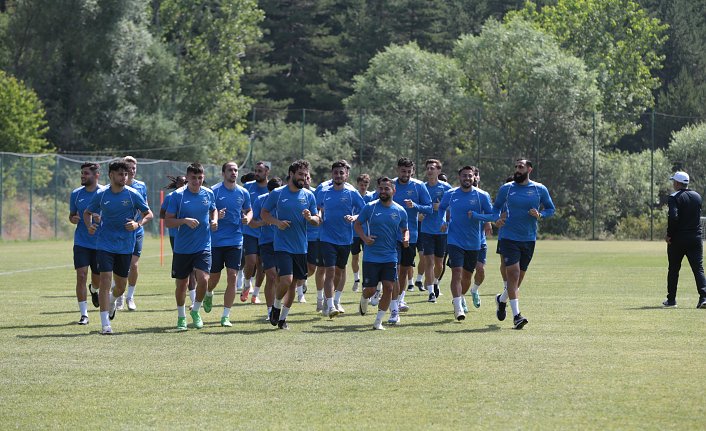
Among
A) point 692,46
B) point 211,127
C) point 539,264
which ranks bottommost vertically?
point 539,264

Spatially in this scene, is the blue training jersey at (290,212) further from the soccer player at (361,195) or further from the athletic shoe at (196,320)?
the soccer player at (361,195)

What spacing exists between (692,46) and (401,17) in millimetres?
22751

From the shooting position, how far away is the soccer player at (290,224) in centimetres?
1609

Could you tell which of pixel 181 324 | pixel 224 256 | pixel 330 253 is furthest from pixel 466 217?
pixel 181 324

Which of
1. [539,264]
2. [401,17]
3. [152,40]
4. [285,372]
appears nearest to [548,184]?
[152,40]

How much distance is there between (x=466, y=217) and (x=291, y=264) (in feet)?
9.46

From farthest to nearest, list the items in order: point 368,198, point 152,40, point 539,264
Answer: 1. point 152,40
2. point 539,264
3. point 368,198

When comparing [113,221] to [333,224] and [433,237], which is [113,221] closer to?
[333,224]

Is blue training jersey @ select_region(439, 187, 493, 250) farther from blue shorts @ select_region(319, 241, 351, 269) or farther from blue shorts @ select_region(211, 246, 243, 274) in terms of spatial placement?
blue shorts @ select_region(211, 246, 243, 274)

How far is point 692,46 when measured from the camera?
328 feet

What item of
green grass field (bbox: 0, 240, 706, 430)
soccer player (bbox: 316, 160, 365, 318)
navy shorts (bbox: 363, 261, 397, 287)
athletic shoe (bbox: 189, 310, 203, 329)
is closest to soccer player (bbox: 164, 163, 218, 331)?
athletic shoe (bbox: 189, 310, 203, 329)

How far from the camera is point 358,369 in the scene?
12312 millimetres

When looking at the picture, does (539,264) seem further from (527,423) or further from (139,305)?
(527,423)

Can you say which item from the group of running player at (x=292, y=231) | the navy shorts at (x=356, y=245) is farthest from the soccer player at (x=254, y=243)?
the navy shorts at (x=356, y=245)
